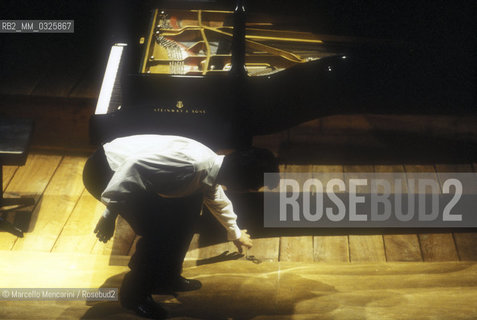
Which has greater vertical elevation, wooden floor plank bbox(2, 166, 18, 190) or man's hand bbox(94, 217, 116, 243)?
man's hand bbox(94, 217, 116, 243)

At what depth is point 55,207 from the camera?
14.3 ft

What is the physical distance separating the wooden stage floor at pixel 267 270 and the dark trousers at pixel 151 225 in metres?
0.21

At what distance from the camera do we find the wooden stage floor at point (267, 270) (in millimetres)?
3322

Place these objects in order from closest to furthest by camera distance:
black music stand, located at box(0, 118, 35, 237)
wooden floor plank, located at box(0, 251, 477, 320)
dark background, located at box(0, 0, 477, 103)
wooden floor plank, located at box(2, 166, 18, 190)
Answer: wooden floor plank, located at box(0, 251, 477, 320)
black music stand, located at box(0, 118, 35, 237)
dark background, located at box(0, 0, 477, 103)
wooden floor plank, located at box(2, 166, 18, 190)

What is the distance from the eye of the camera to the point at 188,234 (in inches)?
133

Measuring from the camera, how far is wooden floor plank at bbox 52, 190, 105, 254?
3986mm

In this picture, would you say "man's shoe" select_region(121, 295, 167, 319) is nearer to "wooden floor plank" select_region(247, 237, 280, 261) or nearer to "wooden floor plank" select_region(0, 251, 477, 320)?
"wooden floor plank" select_region(0, 251, 477, 320)

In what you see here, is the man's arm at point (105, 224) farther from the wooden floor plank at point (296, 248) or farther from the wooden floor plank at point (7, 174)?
the wooden floor plank at point (7, 174)

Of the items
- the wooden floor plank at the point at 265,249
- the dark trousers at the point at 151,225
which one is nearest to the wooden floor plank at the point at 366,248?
the wooden floor plank at the point at 265,249

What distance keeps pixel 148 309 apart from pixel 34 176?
189 centimetres

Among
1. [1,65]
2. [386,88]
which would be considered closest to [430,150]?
[386,88]

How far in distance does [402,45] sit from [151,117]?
178 centimetres

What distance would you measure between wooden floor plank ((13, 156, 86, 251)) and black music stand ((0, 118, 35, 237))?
10 cm

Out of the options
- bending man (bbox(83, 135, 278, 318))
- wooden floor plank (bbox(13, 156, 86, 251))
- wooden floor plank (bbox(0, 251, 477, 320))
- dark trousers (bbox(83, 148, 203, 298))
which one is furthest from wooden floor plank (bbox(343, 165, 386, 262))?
wooden floor plank (bbox(13, 156, 86, 251))
